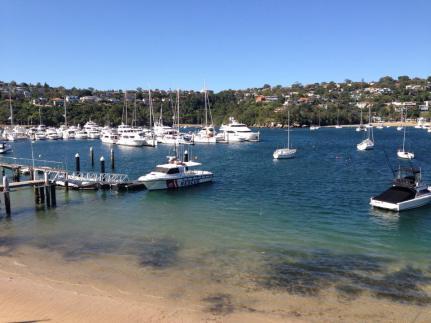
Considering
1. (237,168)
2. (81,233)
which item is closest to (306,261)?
(81,233)

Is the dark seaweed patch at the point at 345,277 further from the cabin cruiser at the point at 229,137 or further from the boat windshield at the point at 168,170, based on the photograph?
the cabin cruiser at the point at 229,137

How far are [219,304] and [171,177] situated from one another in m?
28.4

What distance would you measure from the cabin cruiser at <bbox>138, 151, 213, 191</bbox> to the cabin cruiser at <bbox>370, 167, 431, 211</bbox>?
66.1ft

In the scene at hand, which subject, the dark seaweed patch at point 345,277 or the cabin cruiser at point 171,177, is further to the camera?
the cabin cruiser at point 171,177

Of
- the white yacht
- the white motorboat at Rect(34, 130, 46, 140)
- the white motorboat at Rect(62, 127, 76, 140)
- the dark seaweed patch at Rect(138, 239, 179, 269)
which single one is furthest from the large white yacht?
the white motorboat at Rect(62, 127, 76, 140)

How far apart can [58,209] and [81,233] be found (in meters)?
8.76

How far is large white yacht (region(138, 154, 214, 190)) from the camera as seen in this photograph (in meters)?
44.7

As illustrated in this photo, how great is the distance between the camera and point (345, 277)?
21.2 metres

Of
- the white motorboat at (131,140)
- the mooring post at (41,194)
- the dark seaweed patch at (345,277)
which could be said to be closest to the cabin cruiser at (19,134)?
the white motorboat at (131,140)

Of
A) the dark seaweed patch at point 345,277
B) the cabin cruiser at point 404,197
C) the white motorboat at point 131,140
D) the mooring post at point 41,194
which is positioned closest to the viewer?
the dark seaweed patch at point 345,277

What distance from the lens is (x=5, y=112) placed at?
194625 mm

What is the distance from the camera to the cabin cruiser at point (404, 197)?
1374 inches

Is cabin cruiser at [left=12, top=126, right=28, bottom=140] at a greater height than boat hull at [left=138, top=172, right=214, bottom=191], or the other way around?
cabin cruiser at [left=12, top=126, right=28, bottom=140]

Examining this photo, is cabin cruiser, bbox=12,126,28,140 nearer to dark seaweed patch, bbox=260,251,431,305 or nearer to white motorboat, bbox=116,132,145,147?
white motorboat, bbox=116,132,145,147
